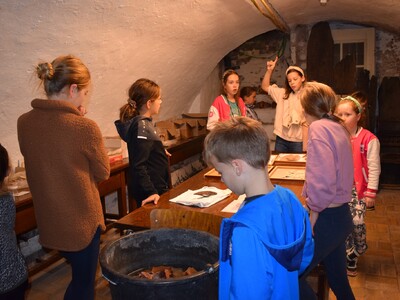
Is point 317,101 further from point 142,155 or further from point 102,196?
point 102,196

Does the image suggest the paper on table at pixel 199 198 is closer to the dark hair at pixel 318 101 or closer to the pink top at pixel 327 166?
the pink top at pixel 327 166

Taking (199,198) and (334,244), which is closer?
(334,244)

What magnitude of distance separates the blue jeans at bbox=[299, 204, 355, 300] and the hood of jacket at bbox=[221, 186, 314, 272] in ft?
2.37

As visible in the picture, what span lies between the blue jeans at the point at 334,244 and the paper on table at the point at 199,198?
58cm

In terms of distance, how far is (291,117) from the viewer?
418 cm

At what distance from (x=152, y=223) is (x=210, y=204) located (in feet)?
1.43

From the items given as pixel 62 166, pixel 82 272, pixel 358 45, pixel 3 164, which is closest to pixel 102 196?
pixel 82 272

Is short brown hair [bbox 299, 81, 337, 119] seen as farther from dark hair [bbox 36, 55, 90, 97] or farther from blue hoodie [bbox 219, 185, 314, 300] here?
dark hair [bbox 36, 55, 90, 97]

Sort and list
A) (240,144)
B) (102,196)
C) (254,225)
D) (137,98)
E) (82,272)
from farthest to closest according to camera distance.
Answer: (102,196)
(137,98)
(82,272)
(240,144)
(254,225)

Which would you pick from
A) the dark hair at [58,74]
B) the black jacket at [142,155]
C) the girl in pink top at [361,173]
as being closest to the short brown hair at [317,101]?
the girl in pink top at [361,173]

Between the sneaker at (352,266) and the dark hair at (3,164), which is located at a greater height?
the dark hair at (3,164)

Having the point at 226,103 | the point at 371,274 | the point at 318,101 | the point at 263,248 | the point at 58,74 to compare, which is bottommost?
the point at 371,274

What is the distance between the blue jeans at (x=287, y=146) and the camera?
4285mm

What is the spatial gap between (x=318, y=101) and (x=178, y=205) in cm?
97
